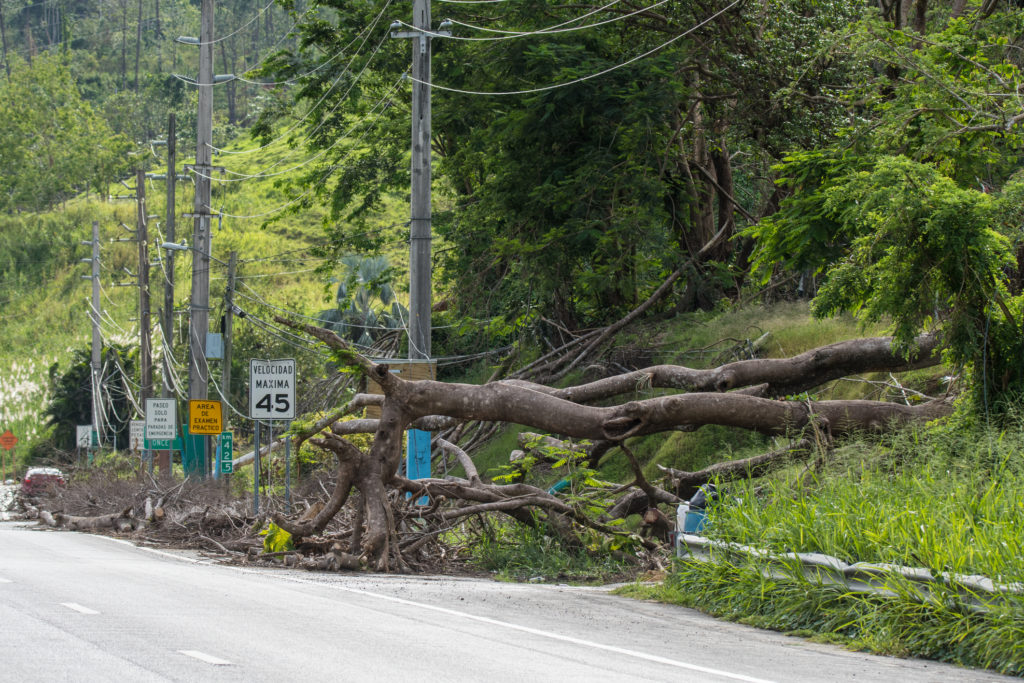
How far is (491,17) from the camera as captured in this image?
92.2 ft

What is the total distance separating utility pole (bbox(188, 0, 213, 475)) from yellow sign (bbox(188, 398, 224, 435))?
2.56 meters

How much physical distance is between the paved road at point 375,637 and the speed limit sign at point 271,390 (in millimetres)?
6504

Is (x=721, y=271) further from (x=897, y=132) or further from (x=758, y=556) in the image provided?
(x=758, y=556)

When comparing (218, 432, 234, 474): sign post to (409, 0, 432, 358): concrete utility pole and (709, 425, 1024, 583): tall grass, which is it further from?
(709, 425, 1024, 583): tall grass

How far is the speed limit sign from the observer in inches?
821

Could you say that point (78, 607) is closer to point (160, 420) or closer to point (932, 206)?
point (932, 206)

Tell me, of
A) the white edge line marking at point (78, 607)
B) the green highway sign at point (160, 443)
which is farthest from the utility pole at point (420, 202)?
the green highway sign at point (160, 443)

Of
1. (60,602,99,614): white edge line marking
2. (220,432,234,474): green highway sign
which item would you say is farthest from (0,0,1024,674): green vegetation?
(60,602,99,614): white edge line marking

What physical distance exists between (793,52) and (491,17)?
27.6ft

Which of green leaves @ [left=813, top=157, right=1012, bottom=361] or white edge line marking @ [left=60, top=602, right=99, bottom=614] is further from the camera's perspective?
green leaves @ [left=813, top=157, right=1012, bottom=361]

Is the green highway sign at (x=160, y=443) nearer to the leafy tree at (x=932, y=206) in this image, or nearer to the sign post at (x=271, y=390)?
the sign post at (x=271, y=390)

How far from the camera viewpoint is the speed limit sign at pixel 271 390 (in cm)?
2084

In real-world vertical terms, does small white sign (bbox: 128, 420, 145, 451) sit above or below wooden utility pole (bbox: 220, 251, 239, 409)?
below

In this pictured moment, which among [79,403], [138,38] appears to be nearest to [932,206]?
[79,403]
